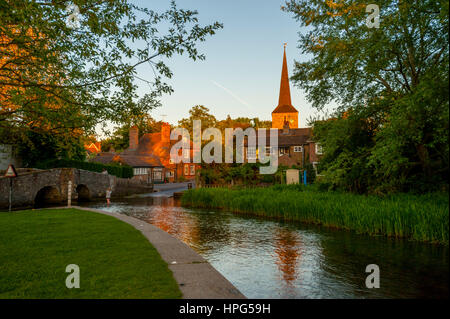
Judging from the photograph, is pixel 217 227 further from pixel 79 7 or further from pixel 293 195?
pixel 79 7

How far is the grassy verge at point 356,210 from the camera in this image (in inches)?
394

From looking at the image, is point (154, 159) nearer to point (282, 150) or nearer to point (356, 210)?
point (282, 150)

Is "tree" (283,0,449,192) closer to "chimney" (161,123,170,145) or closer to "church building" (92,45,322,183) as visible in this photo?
"church building" (92,45,322,183)

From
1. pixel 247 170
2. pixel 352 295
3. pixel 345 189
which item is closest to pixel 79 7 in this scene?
pixel 352 295

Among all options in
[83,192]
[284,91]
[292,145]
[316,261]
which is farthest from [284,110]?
[316,261]

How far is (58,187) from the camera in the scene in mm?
30578

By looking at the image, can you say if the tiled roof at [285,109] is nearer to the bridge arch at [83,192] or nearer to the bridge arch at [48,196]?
the bridge arch at [83,192]

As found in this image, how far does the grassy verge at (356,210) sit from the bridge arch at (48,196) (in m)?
18.5

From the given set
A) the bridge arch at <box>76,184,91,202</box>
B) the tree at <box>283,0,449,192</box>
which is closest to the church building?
the bridge arch at <box>76,184,91,202</box>

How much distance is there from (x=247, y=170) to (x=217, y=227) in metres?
15.3

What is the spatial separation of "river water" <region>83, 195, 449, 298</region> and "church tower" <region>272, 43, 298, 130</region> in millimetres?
66276

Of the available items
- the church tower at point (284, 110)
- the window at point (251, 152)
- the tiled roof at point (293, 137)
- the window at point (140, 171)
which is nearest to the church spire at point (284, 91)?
the church tower at point (284, 110)

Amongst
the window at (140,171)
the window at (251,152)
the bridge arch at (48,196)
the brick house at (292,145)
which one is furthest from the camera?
the window at (251,152)

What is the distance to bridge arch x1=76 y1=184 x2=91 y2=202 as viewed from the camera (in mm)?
34531
